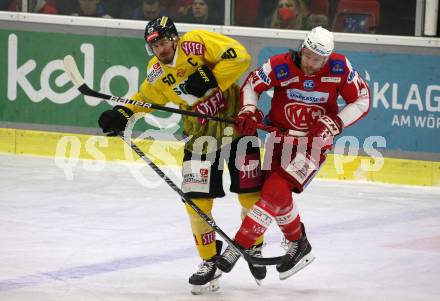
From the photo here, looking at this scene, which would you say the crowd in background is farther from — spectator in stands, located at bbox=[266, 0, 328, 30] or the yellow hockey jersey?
the yellow hockey jersey

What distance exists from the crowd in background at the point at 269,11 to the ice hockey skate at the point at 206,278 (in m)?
3.24

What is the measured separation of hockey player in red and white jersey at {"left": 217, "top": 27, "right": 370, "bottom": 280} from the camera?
15.4 feet

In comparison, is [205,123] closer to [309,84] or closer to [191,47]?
[191,47]

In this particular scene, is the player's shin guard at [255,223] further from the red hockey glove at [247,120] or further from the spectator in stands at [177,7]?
the spectator in stands at [177,7]

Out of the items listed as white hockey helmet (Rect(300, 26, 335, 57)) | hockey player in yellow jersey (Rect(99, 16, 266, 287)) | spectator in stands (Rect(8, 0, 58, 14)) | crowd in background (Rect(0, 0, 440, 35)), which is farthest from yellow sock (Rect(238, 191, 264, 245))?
spectator in stands (Rect(8, 0, 58, 14))

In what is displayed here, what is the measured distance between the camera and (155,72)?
4898 mm

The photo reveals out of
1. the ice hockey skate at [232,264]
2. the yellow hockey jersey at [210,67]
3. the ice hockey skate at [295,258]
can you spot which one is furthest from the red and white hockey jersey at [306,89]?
the ice hockey skate at [232,264]

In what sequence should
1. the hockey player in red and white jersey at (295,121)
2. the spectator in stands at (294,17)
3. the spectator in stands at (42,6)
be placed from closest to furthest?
the hockey player in red and white jersey at (295,121) < the spectator in stands at (294,17) < the spectator in stands at (42,6)

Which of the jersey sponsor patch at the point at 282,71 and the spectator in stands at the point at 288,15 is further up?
the spectator in stands at the point at 288,15

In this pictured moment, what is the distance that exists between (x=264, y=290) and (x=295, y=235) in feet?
0.94

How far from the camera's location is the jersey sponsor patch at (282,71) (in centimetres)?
476

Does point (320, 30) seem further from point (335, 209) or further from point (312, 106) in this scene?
point (335, 209)

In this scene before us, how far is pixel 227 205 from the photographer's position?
22.1 feet

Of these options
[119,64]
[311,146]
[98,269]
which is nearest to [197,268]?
[98,269]
